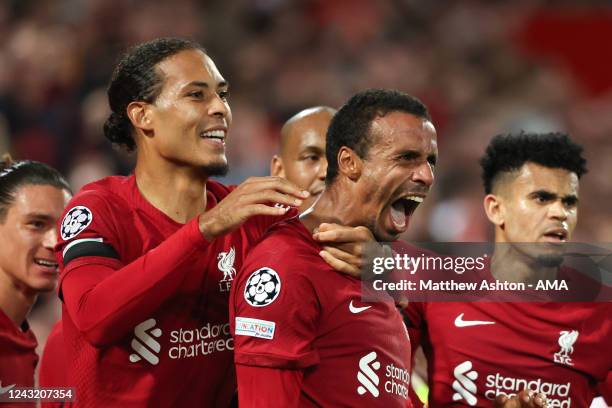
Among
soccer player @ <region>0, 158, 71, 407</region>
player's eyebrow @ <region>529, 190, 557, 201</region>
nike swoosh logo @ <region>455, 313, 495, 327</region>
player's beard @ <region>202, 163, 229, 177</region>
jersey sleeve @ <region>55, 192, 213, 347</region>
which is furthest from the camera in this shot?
player's eyebrow @ <region>529, 190, 557, 201</region>

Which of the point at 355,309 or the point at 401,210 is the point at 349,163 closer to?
the point at 401,210

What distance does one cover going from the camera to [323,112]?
478 cm

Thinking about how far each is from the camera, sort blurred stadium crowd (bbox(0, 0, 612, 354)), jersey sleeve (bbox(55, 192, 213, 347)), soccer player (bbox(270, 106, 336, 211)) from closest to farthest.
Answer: jersey sleeve (bbox(55, 192, 213, 347))
soccer player (bbox(270, 106, 336, 211))
blurred stadium crowd (bbox(0, 0, 612, 354))

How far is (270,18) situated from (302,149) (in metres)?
4.49

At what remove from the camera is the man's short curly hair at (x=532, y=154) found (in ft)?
14.7

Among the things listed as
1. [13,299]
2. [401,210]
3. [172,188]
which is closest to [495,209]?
[401,210]

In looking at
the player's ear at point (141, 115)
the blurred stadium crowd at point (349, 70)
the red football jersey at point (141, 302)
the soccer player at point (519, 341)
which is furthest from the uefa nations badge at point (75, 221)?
the blurred stadium crowd at point (349, 70)

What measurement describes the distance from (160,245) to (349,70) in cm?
581

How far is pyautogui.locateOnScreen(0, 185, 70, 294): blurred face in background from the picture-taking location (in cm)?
415

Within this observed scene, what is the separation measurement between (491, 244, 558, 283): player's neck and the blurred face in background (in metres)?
1.81

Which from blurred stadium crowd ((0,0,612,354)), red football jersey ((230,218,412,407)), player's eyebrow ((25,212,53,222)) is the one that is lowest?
red football jersey ((230,218,412,407))

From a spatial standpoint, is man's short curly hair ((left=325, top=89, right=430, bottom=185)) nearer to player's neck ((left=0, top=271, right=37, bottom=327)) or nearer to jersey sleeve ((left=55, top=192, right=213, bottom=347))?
jersey sleeve ((left=55, top=192, right=213, bottom=347))

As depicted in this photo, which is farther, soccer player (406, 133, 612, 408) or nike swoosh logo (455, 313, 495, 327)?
nike swoosh logo (455, 313, 495, 327)

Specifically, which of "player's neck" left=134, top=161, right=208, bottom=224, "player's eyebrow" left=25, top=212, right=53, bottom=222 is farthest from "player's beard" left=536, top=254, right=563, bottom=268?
"player's eyebrow" left=25, top=212, right=53, bottom=222
